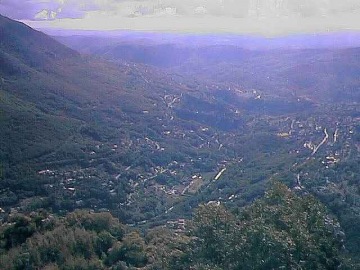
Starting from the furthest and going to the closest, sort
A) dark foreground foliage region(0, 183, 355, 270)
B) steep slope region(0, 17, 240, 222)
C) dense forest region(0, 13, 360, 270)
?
steep slope region(0, 17, 240, 222) < dense forest region(0, 13, 360, 270) < dark foreground foliage region(0, 183, 355, 270)

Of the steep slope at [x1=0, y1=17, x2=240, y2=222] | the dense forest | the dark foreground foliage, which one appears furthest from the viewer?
the steep slope at [x1=0, y1=17, x2=240, y2=222]

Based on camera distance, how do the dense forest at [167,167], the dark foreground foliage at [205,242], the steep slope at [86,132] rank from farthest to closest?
the steep slope at [86,132]
the dense forest at [167,167]
the dark foreground foliage at [205,242]

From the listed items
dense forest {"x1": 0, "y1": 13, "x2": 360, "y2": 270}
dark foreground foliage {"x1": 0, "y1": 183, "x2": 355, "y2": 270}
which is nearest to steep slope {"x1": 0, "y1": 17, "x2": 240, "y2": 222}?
dense forest {"x1": 0, "y1": 13, "x2": 360, "y2": 270}

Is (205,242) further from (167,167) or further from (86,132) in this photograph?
(86,132)

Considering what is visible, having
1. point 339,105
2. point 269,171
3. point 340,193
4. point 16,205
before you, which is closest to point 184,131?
point 269,171

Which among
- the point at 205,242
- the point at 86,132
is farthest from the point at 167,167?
the point at 205,242

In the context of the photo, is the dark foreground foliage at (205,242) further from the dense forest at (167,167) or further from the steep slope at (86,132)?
the steep slope at (86,132)

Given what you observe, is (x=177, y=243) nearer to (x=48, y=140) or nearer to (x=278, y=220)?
(x=278, y=220)

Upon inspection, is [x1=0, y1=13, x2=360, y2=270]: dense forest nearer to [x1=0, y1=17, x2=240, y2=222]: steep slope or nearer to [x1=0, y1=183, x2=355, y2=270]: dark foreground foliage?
[x1=0, y1=183, x2=355, y2=270]: dark foreground foliage

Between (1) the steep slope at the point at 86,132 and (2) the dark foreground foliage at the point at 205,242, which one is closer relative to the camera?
(2) the dark foreground foliage at the point at 205,242

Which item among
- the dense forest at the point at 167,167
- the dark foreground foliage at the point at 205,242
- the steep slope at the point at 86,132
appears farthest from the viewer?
the steep slope at the point at 86,132

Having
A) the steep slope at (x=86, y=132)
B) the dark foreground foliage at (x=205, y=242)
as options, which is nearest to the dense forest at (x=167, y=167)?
the dark foreground foliage at (x=205, y=242)

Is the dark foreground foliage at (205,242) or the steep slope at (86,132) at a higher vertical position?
the dark foreground foliage at (205,242)

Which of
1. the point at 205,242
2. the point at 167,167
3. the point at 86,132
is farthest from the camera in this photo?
the point at 167,167
